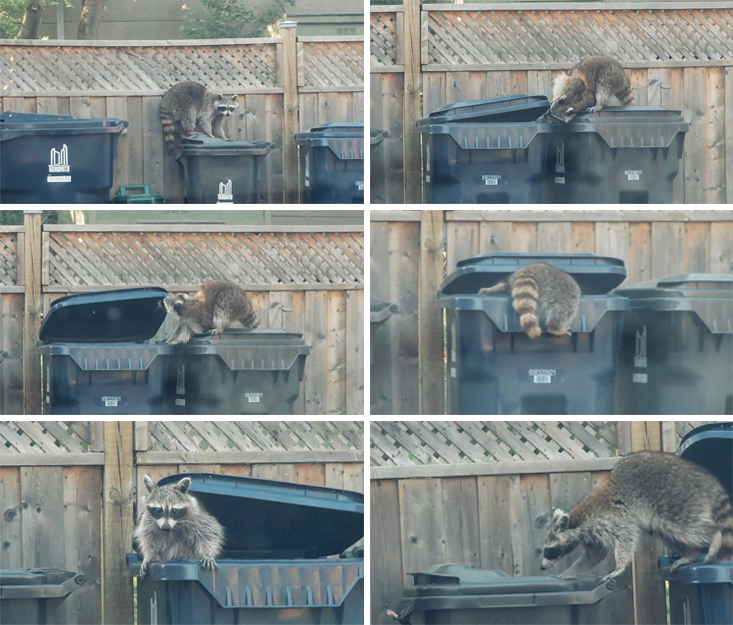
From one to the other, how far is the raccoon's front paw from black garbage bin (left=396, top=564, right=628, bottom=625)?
2.34 feet

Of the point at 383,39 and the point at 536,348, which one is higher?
the point at 383,39

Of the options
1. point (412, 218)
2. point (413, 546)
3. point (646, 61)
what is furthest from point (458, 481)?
point (646, 61)

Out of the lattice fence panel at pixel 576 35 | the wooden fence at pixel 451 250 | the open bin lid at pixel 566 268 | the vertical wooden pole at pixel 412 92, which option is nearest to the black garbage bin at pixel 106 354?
the wooden fence at pixel 451 250

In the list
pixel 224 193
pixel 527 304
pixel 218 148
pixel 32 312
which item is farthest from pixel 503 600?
pixel 32 312

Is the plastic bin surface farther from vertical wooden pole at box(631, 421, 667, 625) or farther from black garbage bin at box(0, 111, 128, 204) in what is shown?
vertical wooden pole at box(631, 421, 667, 625)

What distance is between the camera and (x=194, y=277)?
361 centimetres

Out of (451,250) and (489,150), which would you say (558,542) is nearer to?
(451,250)

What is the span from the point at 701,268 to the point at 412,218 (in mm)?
1138

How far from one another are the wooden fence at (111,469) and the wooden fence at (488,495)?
189 millimetres

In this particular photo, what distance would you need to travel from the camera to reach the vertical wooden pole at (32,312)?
355 cm

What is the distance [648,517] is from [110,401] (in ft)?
6.69

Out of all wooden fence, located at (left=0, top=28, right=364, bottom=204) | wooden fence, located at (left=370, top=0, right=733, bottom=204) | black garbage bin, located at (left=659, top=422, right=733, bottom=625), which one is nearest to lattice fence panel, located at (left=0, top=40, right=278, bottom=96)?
wooden fence, located at (left=0, top=28, right=364, bottom=204)

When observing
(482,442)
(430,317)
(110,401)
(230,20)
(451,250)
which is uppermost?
(230,20)

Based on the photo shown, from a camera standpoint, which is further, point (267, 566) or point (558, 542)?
point (558, 542)
